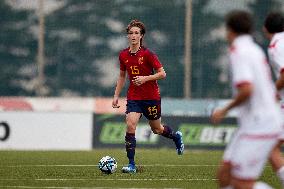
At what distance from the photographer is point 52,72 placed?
2881 centimetres

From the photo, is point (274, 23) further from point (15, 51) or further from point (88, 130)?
point (15, 51)

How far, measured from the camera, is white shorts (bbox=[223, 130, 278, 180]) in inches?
308

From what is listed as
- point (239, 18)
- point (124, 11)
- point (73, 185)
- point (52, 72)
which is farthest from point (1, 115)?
point (239, 18)

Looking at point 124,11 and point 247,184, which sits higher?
point 124,11

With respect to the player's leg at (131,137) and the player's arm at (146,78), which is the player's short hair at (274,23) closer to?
the player's arm at (146,78)

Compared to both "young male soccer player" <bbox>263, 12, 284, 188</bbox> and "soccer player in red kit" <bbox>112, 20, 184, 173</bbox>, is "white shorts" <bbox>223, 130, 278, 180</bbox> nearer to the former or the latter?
"young male soccer player" <bbox>263, 12, 284, 188</bbox>

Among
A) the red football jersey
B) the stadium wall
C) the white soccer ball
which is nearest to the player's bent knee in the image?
the white soccer ball

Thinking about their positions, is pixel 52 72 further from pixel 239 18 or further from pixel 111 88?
pixel 239 18

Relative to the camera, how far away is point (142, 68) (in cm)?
1498

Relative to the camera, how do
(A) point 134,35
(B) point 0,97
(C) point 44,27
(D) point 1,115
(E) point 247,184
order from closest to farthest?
1. (E) point 247,184
2. (A) point 134,35
3. (D) point 1,115
4. (B) point 0,97
5. (C) point 44,27

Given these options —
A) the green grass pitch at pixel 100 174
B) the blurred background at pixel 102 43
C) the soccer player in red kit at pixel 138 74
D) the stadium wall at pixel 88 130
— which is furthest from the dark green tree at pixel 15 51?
the soccer player in red kit at pixel 138 74

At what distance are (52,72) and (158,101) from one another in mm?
13952

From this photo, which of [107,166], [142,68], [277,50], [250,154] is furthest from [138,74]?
[250,154]

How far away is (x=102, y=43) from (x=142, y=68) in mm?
14499
